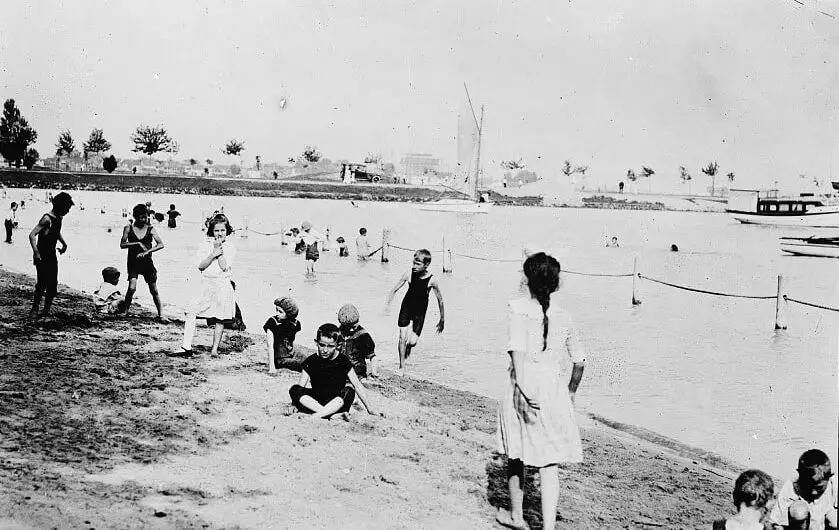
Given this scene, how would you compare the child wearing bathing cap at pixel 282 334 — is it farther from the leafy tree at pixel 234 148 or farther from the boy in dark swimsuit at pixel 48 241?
the leafy tree at pixel 234 148

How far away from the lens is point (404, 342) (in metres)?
8.96

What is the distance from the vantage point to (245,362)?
25.1 ft

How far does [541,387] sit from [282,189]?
238 feet

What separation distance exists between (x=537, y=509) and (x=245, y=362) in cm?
396

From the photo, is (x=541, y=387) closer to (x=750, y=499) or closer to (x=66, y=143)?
(x=750, y=499)

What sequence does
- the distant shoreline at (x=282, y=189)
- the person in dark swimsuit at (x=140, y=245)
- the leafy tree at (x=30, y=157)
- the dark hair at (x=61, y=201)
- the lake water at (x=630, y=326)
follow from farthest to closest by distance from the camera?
1. the distant shoreline at (x=282, y=189)
2. the leafy tree at (x=30, y=157)
3. the person in dark swimsuit at (x=140, y=245)
4. the dark hair at (x=61, y=201)
5. the lake water at (x=630, y=326)

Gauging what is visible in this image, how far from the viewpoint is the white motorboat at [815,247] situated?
104 ft

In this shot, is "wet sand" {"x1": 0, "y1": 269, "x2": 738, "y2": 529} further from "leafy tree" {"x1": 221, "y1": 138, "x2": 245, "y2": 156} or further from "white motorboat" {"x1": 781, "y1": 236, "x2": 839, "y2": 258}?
"leafy tree" {"x1": 221, "y1": 138, "x2": 245, "y2": 156}

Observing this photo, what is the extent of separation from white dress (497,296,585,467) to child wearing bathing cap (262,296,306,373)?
3621mm

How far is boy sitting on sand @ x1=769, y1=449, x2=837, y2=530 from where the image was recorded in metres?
4.01

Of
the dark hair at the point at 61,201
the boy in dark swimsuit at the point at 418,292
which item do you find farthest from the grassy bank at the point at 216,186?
the boy in dark swimsuit at the point at 418,292

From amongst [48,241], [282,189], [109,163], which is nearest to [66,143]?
[109,163]

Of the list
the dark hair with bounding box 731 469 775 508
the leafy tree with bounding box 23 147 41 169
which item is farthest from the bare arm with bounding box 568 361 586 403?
the leafy tree with bounding box 23 147 41 169

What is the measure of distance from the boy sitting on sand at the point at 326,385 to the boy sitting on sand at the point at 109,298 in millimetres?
5070
